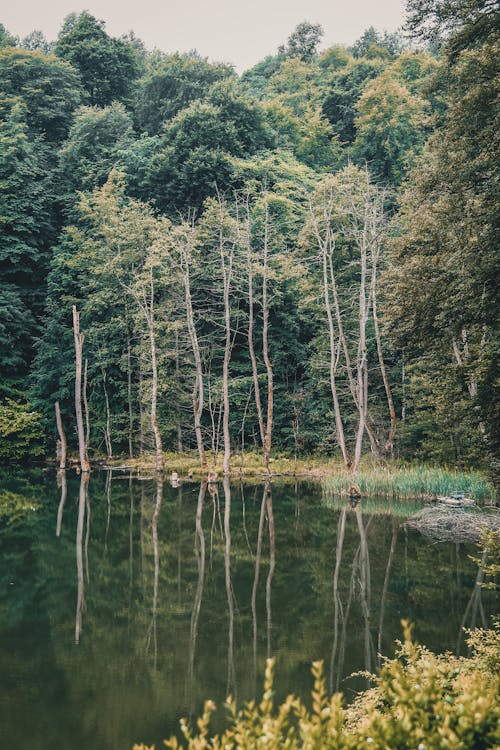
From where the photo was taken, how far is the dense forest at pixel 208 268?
72.8 feet

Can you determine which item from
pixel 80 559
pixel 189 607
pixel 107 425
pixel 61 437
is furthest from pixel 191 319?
pixel 189 607

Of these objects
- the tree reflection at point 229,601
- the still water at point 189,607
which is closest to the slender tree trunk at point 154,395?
the tree reflection at point 229,601

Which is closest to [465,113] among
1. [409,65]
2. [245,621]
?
[245,621]

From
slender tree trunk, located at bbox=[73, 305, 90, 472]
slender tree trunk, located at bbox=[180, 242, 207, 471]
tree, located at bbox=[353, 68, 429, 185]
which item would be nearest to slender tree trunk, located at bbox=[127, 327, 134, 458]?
slender tree trunk, located at bbox=[73, 305, 90, 472]

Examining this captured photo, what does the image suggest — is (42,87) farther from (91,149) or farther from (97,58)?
(91,149)

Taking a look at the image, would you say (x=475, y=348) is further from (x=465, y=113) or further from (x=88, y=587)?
(x=88, y=587)

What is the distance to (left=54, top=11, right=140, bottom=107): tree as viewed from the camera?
3666cm

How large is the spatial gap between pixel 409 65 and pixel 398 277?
29.9 meters

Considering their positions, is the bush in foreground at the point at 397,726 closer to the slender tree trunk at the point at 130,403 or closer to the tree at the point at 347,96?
the slender tree trunk at the point at 130,403

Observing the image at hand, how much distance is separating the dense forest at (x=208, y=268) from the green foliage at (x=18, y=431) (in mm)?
82

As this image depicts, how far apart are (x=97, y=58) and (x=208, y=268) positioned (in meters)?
20.9

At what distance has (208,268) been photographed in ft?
80.2

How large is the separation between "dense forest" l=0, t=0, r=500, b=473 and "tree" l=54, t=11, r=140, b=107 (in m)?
2.18

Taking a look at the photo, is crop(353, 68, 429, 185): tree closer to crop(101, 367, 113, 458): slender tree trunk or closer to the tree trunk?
crop(101, 367, 113, 458): slender tree trunk
